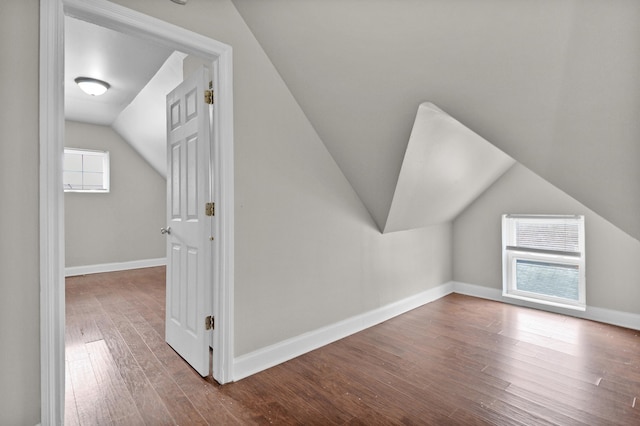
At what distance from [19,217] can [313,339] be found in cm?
189

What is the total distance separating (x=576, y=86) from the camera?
129 centimetres

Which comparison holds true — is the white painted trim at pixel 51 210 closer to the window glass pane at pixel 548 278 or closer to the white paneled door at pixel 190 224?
the white paneled door at pixel 190 224

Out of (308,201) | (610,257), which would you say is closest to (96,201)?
(308,201)

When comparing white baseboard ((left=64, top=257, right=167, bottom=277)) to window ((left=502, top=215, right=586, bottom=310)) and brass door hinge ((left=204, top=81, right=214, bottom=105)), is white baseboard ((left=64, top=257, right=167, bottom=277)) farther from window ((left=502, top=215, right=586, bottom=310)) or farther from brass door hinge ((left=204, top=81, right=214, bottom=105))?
window ((left=502, top=215, right=586, bottom=310))

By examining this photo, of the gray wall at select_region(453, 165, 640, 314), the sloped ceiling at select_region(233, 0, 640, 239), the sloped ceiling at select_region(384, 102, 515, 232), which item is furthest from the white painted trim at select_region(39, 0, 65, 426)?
the gray wall at select_region(453, 165, 640, 314)

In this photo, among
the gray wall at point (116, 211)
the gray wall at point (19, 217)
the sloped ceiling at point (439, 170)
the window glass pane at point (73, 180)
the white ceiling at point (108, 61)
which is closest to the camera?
the gray wall at point (19, 217)

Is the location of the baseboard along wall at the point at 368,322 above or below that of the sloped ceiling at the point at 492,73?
below

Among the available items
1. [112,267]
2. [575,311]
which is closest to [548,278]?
[575,311]

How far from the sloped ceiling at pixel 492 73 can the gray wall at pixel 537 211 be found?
1.72 meters

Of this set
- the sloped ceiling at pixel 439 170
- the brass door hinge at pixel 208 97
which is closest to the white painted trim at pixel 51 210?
the brass door hinge at pixel 208 97

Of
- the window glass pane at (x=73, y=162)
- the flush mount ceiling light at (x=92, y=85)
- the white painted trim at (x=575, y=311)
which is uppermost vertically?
the flush mount ceiling light at (x=92, y=85)

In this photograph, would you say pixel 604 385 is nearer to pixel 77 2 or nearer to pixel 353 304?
pixel 353 304

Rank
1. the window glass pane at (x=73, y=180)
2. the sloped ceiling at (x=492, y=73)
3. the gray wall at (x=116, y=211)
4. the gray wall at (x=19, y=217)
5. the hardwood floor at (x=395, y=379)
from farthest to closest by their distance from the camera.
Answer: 1. the window glass pane at (x=73, y=180)
2. the gray wall at (x=116, y=211)
3. the hardwood floor at (x=395, y=379)
4. the gray wall at (x=19, y=217)
5. the sloped ceiling at (x=492, y=73)

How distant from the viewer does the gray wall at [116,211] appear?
5250mm
